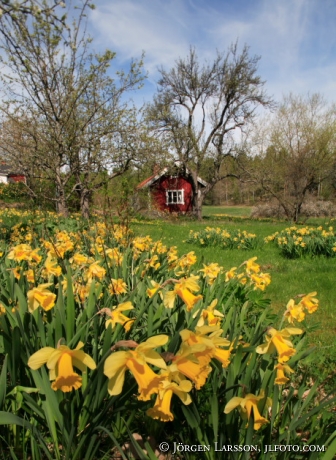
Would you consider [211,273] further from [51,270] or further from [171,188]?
[171,188]

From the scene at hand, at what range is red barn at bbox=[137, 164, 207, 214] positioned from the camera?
26.3 meters

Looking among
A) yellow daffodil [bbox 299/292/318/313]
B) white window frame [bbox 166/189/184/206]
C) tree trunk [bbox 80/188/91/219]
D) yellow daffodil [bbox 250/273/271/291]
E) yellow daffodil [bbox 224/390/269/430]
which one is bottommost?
yellow daffodil [bbox 224/390/269/430]

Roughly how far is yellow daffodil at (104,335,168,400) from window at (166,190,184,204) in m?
26.8

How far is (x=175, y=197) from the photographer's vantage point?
2784 cm

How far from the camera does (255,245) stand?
314 inches

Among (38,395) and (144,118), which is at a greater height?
(144,118)

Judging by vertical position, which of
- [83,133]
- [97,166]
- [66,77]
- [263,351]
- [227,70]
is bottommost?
[263,351]

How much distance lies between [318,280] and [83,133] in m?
7.68

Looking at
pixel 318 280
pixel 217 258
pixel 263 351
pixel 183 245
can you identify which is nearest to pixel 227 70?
pixel 183 245

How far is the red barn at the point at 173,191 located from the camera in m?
26.3

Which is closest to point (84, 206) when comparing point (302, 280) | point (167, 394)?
point (302, 280)

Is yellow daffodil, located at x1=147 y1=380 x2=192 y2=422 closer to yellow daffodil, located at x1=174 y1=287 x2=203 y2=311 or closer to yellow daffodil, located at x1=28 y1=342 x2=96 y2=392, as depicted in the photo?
yellow daffodil, located at x1=28 y1=342 x2=96 y2=392

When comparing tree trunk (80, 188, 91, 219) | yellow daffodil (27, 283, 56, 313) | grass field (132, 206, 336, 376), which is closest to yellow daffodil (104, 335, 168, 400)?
yellow daffodil (27, 283, 56, 313)

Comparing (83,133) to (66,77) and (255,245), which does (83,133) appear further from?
(255,245)
